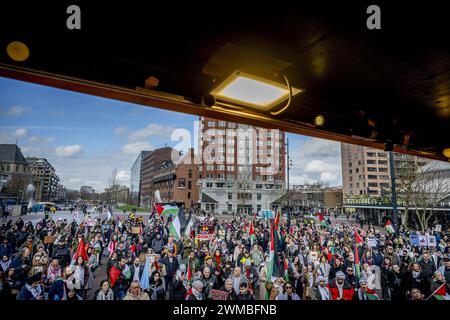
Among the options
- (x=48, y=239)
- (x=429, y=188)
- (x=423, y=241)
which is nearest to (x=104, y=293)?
(x=48, y=239)

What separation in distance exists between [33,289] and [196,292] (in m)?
3.57

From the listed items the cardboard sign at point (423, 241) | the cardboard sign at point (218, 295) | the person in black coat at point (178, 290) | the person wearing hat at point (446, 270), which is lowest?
the person in black coat at point (178, 290)

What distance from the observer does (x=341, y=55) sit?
7.18ft

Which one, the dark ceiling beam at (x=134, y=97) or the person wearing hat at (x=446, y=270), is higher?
the dark ceiling beam at (x=134, y=97)

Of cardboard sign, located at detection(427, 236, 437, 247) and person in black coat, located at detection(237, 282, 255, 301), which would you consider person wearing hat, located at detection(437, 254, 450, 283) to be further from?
person in black coat, located at detection(237, 282, 255, 301)

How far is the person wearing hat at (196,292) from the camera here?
5729 mm

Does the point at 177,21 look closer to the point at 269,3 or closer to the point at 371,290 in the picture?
the point at 269,3

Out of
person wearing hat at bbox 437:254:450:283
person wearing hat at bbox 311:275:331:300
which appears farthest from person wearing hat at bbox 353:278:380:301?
person wearing hat at bbox 437:254:450:283

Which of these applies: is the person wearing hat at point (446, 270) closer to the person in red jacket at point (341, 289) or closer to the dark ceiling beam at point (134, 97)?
the person in red jacket at point (341, 289)

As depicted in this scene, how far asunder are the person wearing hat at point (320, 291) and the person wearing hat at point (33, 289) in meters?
6.15

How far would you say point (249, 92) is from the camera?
84.8 inches

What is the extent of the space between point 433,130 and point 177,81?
417 cm

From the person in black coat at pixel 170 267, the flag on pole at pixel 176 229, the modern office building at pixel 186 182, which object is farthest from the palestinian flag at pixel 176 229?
the modern office building at pixel 186 182

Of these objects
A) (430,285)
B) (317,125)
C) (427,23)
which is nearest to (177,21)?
(427,23)
